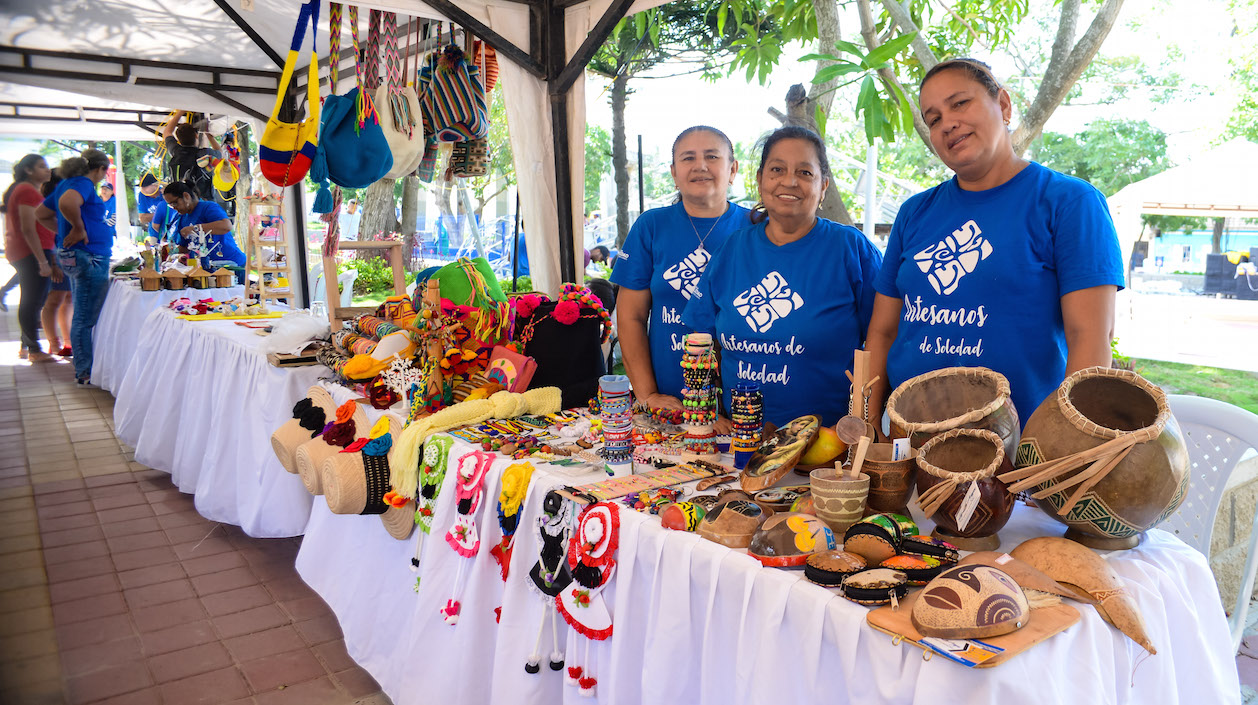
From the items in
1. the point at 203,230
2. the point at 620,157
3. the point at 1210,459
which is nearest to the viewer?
the point at 1210,459

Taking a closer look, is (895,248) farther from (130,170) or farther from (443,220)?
(130,170)

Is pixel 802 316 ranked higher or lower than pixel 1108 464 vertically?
higher

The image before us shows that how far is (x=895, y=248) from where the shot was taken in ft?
6.08

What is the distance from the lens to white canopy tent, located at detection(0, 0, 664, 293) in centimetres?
358

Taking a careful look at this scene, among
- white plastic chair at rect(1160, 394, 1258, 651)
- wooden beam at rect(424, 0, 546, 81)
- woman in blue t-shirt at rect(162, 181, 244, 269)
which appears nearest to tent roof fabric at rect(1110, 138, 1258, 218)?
white plastic chair at rect(1160, 394, 1258, 651)

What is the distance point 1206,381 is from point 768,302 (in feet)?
22.7

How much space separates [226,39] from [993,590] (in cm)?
596

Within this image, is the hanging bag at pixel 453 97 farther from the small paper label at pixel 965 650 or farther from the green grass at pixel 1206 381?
the green grass at pixel 1206 381

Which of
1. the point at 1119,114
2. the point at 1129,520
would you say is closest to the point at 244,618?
the point at 1129,520

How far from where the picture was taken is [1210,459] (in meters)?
1.93

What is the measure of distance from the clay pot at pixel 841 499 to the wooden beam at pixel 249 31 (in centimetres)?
491

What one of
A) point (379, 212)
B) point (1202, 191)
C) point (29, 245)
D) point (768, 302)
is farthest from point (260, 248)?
point (1202, 191)

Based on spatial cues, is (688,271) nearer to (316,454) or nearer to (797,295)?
(797,295)

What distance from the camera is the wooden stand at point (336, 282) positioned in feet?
11.5
